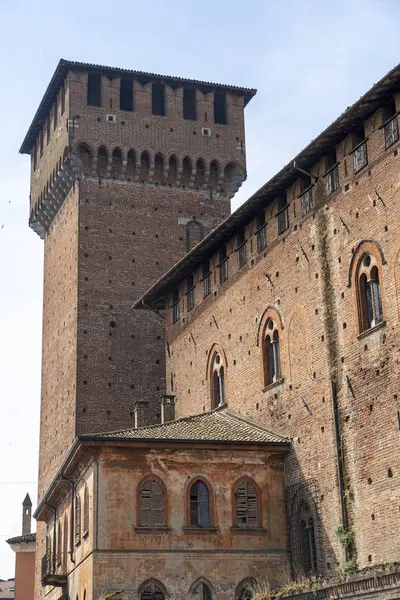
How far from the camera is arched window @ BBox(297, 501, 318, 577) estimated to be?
75.8ft

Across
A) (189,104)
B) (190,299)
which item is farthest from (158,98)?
(190,299)

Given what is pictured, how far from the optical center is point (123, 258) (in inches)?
1468

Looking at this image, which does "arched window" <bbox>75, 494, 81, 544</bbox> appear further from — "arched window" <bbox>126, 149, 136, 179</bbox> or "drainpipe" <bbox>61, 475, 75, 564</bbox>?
"arched window" <bbox>126, 149, 136, 179</bbox>

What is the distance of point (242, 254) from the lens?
92.4 ft

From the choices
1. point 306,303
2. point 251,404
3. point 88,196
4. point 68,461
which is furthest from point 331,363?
point 88,196

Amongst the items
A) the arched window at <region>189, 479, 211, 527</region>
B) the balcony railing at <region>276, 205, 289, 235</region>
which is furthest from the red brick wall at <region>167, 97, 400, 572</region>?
the arched window at <region>189, 479, 211, 527</region>

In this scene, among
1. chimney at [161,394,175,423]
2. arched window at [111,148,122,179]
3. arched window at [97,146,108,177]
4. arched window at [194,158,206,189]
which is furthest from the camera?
arched window at [194,158,206,189]

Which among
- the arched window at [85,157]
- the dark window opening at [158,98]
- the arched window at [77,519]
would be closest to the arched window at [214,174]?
the dark window opening at [158,98]

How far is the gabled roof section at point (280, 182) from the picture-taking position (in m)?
21.4

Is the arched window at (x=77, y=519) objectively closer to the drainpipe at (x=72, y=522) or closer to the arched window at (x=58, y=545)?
the drainpipe at (x=72, y=522)

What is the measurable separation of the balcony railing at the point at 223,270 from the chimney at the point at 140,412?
6.83 meters

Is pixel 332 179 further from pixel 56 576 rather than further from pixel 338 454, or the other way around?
pixel 56 576

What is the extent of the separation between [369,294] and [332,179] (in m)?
3.09

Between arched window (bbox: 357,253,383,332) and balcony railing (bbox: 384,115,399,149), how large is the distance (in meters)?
2.33
